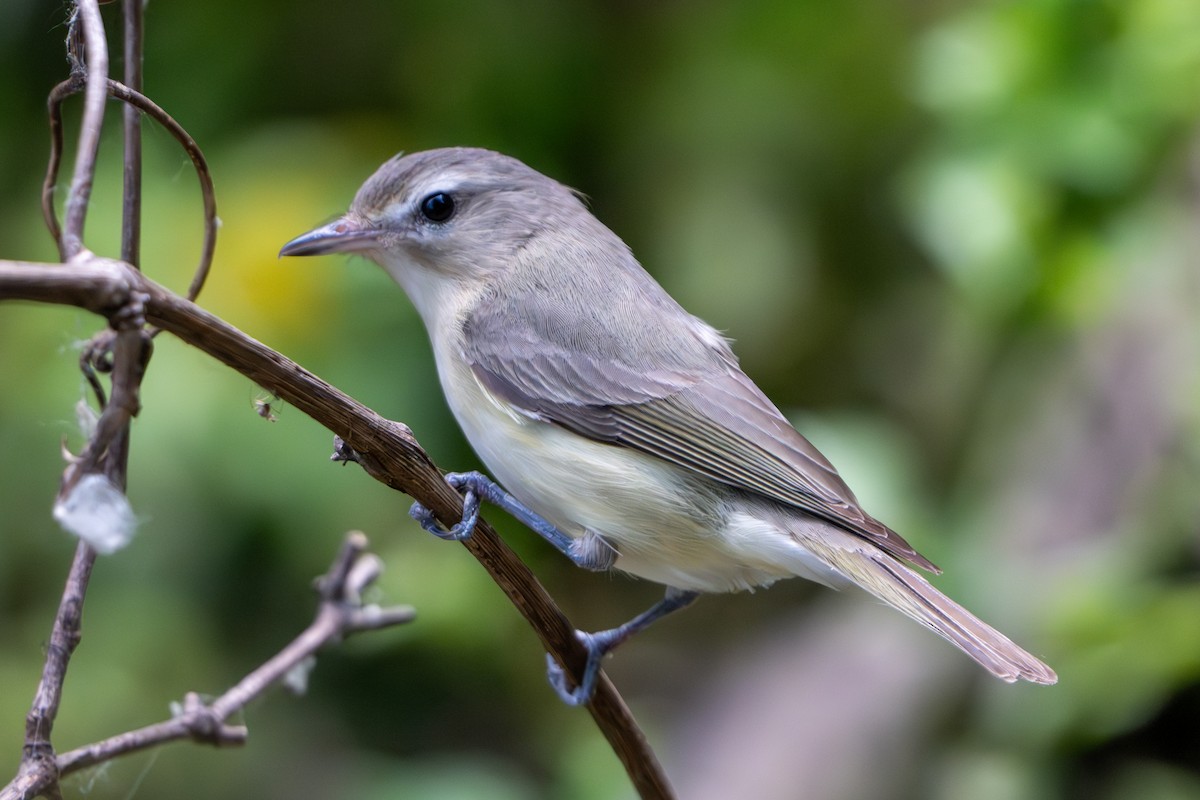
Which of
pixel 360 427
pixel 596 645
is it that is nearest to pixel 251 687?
pixel 360 427

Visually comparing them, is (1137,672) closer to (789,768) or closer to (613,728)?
(789,768)

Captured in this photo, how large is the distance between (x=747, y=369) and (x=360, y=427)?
331 cm

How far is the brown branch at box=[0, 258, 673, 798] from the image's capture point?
0.93 meters

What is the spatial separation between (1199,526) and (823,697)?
4.22 feet

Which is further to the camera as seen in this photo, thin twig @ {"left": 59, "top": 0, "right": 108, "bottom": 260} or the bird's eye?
the bird's eye

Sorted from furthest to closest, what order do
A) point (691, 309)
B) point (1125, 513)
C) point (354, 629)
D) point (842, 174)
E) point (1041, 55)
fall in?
1. point (842, 174)
2. point (691, 309)
3. point (1041, 55)
4. point (1125, 513)
5. point (354, 629)

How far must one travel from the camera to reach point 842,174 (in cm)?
482

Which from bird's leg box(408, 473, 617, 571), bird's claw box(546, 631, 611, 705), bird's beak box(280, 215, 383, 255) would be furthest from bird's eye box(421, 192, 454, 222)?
bird's claw box(546, 631, 611, 705)

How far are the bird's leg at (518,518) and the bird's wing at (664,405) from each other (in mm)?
212

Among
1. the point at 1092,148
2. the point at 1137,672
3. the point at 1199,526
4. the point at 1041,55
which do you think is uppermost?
the point at 1041,55

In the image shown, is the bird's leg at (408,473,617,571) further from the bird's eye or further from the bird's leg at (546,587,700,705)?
the bird's eye

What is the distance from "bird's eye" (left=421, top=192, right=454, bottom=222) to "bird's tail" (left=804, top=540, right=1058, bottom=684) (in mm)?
1030

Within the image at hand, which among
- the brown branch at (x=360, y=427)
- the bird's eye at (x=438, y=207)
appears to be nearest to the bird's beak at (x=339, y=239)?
the bird's eye at (x=438, y=207)

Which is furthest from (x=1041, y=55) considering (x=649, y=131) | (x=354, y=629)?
(x=354, y=629)
